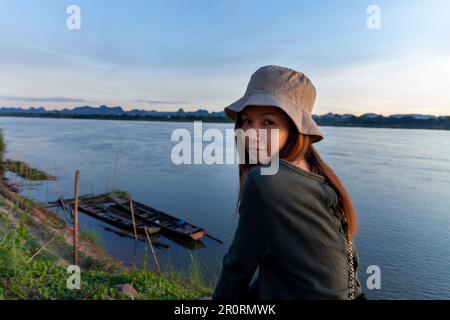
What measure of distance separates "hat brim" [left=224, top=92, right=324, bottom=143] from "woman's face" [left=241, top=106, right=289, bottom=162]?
47mm

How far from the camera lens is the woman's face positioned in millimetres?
1184

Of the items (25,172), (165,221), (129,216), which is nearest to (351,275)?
(165,221)

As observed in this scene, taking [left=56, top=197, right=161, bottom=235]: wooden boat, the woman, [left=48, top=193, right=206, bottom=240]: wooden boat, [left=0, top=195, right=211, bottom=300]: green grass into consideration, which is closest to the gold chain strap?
the woman

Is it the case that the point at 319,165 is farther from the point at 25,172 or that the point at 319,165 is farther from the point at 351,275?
the point at 25,172

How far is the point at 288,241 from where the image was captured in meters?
1.00

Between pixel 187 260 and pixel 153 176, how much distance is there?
1097 centimetres

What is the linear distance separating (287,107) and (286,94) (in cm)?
5

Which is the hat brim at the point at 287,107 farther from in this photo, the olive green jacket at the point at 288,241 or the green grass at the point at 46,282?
the green grass at the point at 46,282

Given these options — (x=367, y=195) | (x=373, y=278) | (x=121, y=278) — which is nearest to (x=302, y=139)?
(x=121, y=278)

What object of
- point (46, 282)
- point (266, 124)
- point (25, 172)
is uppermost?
point (266, 124)

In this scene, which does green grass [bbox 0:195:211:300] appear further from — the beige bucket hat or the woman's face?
the beige bucket hat

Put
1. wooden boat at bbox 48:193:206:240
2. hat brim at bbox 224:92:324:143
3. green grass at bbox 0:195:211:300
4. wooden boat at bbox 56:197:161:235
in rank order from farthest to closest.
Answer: wooden boat at bbox 56:197:161:235 → wooden boat at bbox 48:193:206:240 → green grass at bbox 0:195:211:300 → hat brim at bbox 224:92:324:143

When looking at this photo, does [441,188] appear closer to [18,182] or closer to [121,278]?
[121,278]

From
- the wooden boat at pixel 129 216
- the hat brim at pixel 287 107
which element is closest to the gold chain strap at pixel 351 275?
the hat brim at pixel 287 107
